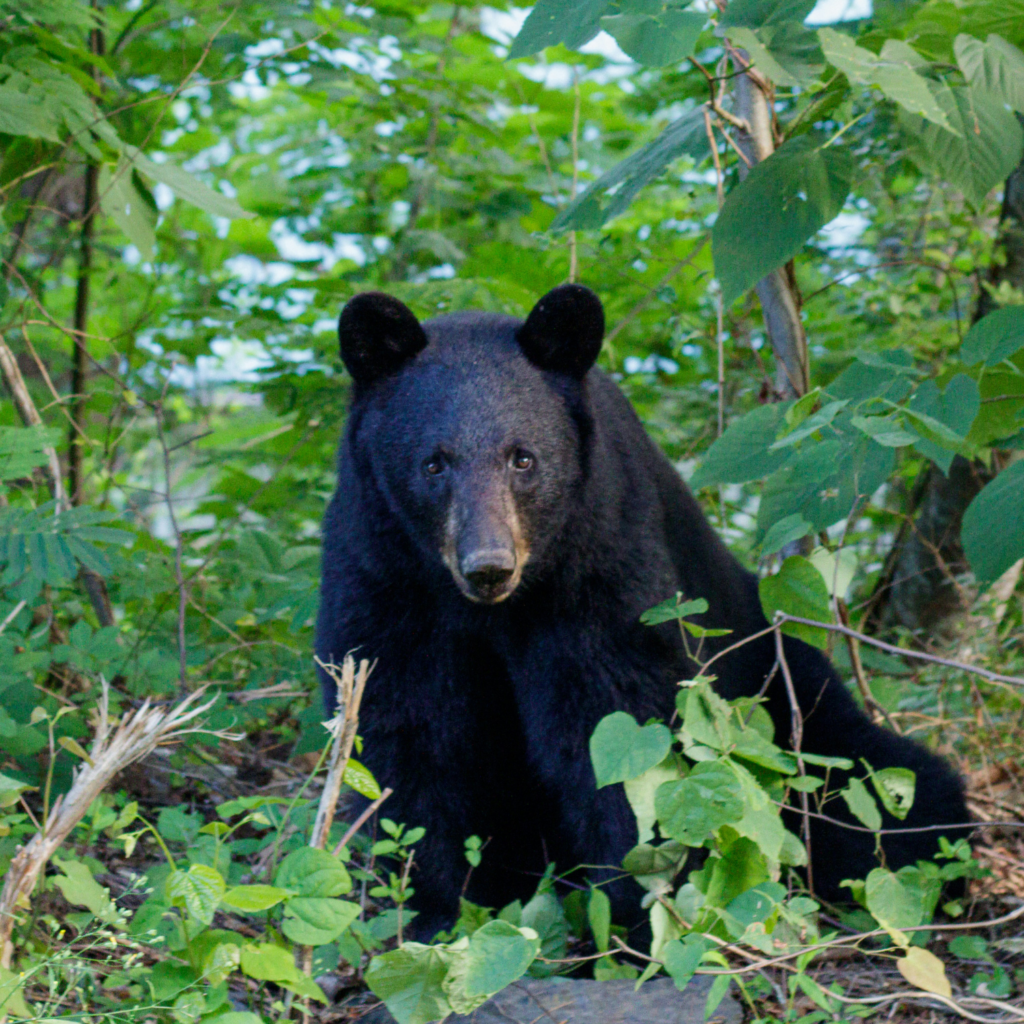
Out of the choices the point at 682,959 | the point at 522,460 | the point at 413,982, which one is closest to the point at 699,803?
the point at 682,959

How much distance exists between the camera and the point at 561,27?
2.41 meters

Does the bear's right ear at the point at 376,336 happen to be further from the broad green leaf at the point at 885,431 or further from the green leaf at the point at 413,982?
the green leaf at the point at 413,982

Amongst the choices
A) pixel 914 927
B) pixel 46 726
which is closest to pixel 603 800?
pixel 914 927

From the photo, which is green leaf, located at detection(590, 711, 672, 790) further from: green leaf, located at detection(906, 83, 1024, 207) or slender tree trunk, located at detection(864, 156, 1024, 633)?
slender tree trunk, located at detection(864, 156, 1024, 633)

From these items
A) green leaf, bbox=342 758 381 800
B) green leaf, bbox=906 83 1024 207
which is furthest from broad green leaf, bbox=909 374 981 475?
green leaf, bbox=342 758 381 800

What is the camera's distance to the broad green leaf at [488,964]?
1.96 m

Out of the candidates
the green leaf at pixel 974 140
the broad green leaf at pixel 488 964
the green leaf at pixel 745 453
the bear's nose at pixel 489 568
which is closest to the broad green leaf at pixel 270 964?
the broad green leaf at pixel 488 964

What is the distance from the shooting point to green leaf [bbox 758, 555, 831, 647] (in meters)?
2.53

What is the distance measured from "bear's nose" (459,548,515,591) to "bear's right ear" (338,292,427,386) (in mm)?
719

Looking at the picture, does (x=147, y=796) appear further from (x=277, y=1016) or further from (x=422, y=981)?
(x=422, y=981)

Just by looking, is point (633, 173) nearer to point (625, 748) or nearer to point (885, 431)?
point (885, 431)

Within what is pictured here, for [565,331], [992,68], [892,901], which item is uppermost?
[992,68]

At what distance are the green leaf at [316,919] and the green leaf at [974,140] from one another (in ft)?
7.26

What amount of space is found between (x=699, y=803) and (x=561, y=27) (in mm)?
1710
